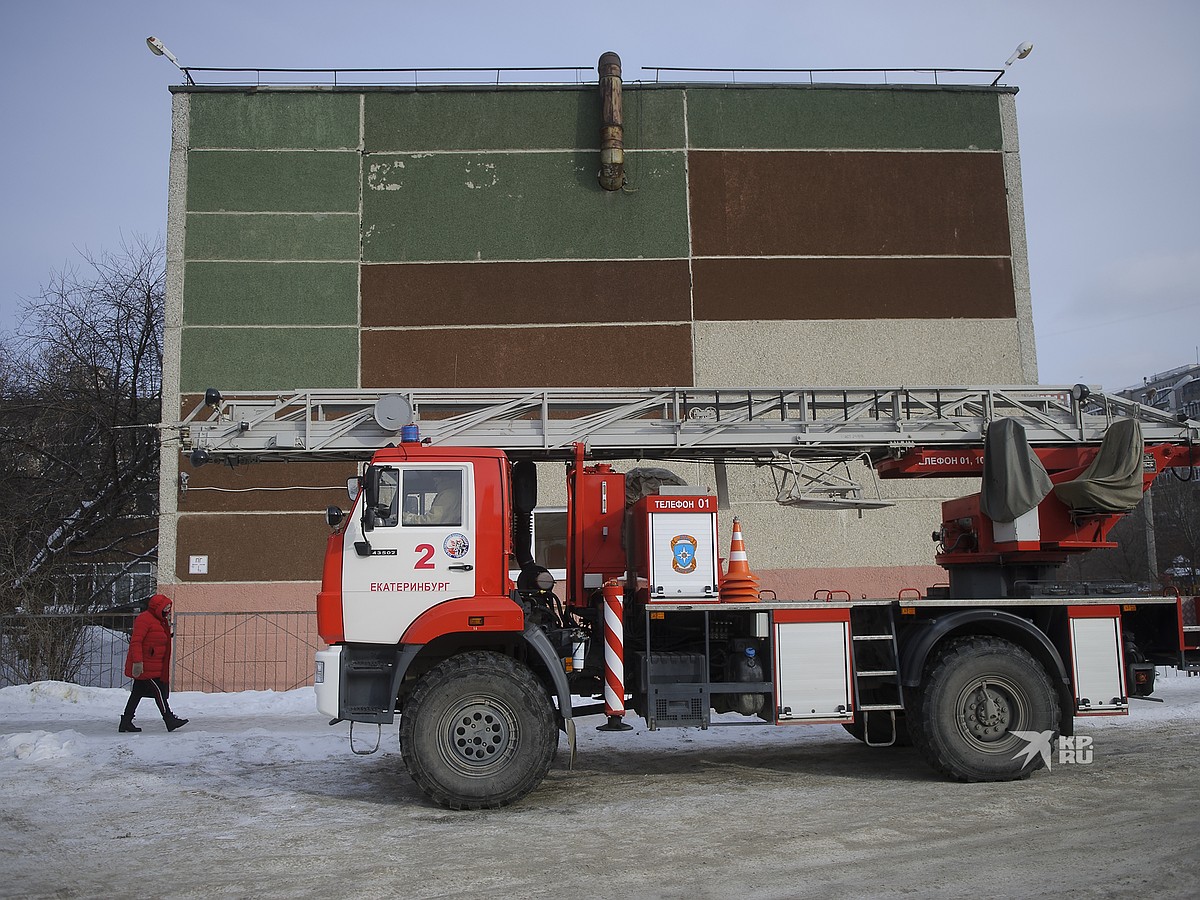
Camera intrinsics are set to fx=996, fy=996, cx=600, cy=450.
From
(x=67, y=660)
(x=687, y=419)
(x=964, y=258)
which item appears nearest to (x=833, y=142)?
(x=964, y=258)

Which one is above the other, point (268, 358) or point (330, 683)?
point (268, 358)

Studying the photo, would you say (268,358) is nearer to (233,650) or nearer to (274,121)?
(274,121)

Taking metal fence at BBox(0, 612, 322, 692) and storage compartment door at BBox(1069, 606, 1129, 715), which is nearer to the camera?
storage compartment door at BBox(1069, 606, 1129, 715)

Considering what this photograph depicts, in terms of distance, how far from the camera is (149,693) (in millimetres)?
13047

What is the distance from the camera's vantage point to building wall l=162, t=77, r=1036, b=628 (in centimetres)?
1984

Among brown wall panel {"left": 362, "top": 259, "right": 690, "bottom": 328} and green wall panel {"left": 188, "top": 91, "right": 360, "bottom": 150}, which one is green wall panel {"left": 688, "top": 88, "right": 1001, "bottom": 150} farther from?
green wall panel {"left": 188, "top": 91, "right": 360, "bottom": 150}

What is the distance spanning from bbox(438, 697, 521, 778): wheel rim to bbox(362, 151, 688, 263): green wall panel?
44.1 ft

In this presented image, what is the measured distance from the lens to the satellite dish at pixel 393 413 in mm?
10055

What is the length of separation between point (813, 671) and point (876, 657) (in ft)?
2.34

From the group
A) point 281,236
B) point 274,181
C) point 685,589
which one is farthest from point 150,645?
point 274,181

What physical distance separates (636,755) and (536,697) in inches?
125

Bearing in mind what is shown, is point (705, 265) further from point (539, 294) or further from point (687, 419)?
point (687, 419)

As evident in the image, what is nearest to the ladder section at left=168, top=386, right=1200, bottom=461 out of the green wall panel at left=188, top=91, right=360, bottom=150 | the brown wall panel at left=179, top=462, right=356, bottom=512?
the brown wall panel at left=179, top=462, right=356, bottom=512

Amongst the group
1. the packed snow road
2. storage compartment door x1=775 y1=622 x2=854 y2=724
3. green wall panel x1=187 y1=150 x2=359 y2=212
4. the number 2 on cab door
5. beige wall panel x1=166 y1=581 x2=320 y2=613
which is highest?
green wall panel x1=187 y1=150 x2=359 y2=212
